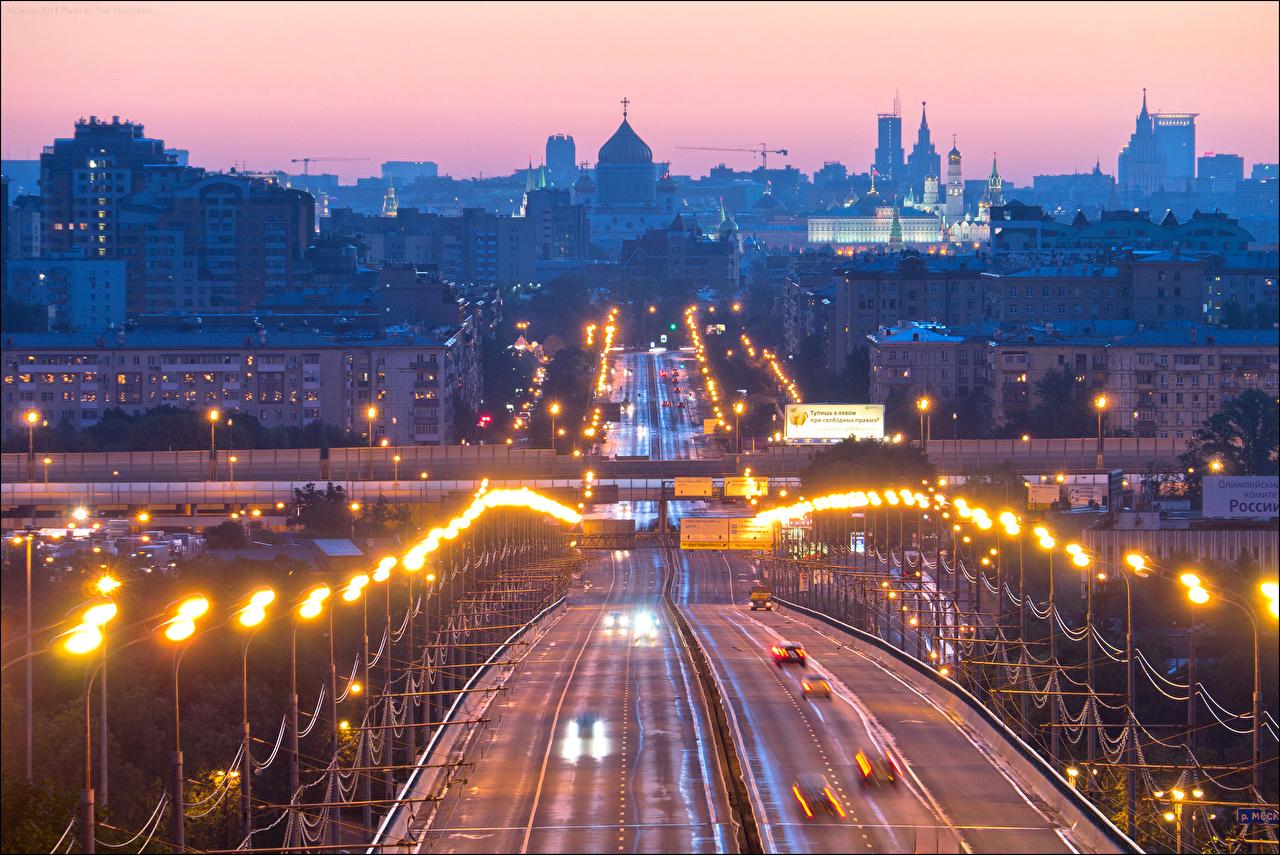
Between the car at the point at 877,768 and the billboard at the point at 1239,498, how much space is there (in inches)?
1602

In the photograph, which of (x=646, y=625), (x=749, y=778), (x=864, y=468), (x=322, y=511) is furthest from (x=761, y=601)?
(x=749, y=778)

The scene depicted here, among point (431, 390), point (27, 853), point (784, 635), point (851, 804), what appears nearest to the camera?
point (27, 853)

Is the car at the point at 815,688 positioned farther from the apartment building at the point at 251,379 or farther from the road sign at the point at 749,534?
the apartment building at the point at 251,379

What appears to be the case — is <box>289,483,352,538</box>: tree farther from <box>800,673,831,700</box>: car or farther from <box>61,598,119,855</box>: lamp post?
<box>61,598,119,855</box>: lamp post

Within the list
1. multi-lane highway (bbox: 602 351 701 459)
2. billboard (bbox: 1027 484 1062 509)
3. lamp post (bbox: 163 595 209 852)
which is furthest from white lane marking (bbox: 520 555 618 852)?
multi-lane highway (bbox: 602 351 701 459)

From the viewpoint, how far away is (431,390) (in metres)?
104

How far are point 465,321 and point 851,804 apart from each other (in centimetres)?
10424

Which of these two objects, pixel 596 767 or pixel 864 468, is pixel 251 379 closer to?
pixel 864 468

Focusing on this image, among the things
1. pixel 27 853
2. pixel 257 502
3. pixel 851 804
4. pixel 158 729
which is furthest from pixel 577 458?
pixel 27 853

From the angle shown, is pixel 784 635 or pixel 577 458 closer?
pixel 784 635

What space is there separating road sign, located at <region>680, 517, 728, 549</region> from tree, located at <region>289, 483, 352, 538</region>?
10672mm

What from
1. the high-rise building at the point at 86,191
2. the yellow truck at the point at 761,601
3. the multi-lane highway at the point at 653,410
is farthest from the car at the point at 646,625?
the high-rise building at the point at 86,191

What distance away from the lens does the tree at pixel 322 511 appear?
227ft

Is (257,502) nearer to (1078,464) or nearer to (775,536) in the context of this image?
(775,536)
